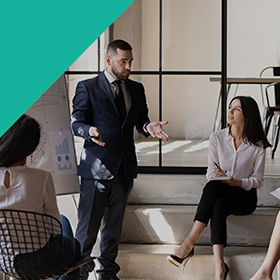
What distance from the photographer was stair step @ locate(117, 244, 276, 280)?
399 cm

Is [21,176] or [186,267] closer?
[21,176]

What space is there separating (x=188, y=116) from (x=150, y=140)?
390 millimetres

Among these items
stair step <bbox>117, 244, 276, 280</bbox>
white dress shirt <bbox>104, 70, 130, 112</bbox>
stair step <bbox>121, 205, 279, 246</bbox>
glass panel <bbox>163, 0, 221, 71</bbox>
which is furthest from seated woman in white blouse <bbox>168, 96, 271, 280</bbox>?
glass panel <bbox>163, 0, 221, 71</bbox>

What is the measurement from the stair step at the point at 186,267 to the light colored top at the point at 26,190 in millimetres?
1466

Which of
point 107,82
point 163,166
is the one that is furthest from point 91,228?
point 163,166

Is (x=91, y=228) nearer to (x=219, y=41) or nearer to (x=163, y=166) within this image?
(x=163, y=166)

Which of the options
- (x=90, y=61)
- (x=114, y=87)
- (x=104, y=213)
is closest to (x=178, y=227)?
(x=104, y=213)

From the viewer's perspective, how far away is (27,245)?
266 centimetres

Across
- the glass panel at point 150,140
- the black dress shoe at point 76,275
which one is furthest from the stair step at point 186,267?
the glass panel at point 150,140

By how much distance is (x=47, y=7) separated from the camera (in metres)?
1.50

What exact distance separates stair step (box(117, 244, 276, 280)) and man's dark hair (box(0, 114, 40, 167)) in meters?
1.60

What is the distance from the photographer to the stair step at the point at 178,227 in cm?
429

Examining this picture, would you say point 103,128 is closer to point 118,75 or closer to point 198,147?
point 118,75

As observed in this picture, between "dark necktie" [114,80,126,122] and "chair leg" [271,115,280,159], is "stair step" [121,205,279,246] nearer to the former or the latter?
"dark necktie" [114,80,126,122]
